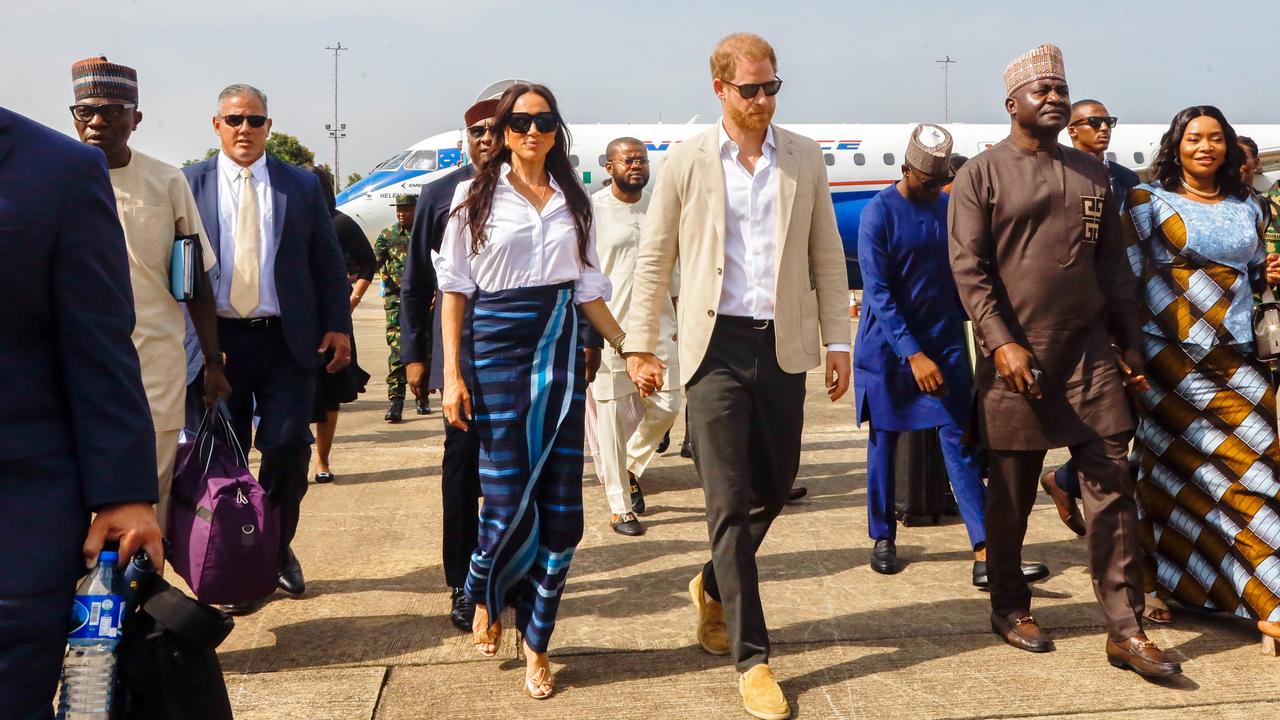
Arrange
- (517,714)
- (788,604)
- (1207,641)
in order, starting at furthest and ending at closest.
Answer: (788,604) → (1207,641) → (517,714)

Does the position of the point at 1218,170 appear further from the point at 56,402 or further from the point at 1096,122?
the point at 56,402

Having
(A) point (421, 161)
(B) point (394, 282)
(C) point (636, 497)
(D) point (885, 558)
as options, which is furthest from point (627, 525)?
Answer: (A) point (421, 161)

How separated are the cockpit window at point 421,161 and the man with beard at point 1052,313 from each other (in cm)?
1989

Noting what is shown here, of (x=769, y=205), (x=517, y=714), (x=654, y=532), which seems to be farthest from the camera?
(x=654, y=532)

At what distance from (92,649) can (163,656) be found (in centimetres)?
12

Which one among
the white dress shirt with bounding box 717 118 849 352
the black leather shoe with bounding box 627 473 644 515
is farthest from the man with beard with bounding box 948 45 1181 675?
the black leather shoe with bounding box 627 473 644 515

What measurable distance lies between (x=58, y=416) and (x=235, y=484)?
207 centimetres

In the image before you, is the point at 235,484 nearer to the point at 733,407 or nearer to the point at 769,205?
the point at 733,407

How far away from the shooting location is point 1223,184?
4.64 m

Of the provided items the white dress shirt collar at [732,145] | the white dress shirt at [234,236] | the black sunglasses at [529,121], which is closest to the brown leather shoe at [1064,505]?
the white dress shirt collar at [732,145]

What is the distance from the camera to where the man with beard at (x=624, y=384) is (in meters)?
6.38

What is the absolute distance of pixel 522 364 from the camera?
405cm

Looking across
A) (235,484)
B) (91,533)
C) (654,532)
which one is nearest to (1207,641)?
(654,532)

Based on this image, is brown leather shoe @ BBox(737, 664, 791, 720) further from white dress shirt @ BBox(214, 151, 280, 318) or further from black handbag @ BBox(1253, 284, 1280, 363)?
white dress shirt @ BBox(214, 151, 280, 318)
